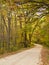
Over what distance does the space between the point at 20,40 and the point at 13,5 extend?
135ft

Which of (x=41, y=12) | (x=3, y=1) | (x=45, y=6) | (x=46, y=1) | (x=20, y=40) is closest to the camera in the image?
(x=3, y=1)

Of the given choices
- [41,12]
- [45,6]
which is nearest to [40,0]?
[45,6]

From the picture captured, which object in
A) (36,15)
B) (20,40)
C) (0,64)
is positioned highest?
(36,15)

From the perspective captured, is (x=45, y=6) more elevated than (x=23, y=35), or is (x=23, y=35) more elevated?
(x=45, y=6)

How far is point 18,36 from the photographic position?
185 feet

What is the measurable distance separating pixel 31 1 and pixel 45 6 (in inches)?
64.4

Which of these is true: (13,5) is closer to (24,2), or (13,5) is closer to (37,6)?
(24,2)

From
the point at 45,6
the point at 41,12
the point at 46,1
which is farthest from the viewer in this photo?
the point at 41,12

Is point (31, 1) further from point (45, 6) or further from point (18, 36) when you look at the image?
point (18, 36)

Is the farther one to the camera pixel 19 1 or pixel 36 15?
pixel 36 15

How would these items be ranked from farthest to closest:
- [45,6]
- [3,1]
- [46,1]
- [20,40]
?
1. [20,40]
2. [45,6]
3. [46,1]
4. [3,1]

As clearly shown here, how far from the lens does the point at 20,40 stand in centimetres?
5538

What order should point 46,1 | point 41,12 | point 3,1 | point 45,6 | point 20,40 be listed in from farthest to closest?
point 20,40
point 41,12
point 45,6
point 46,1
point 3,1

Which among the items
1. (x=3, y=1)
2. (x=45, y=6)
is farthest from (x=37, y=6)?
(x=3, y=1)
